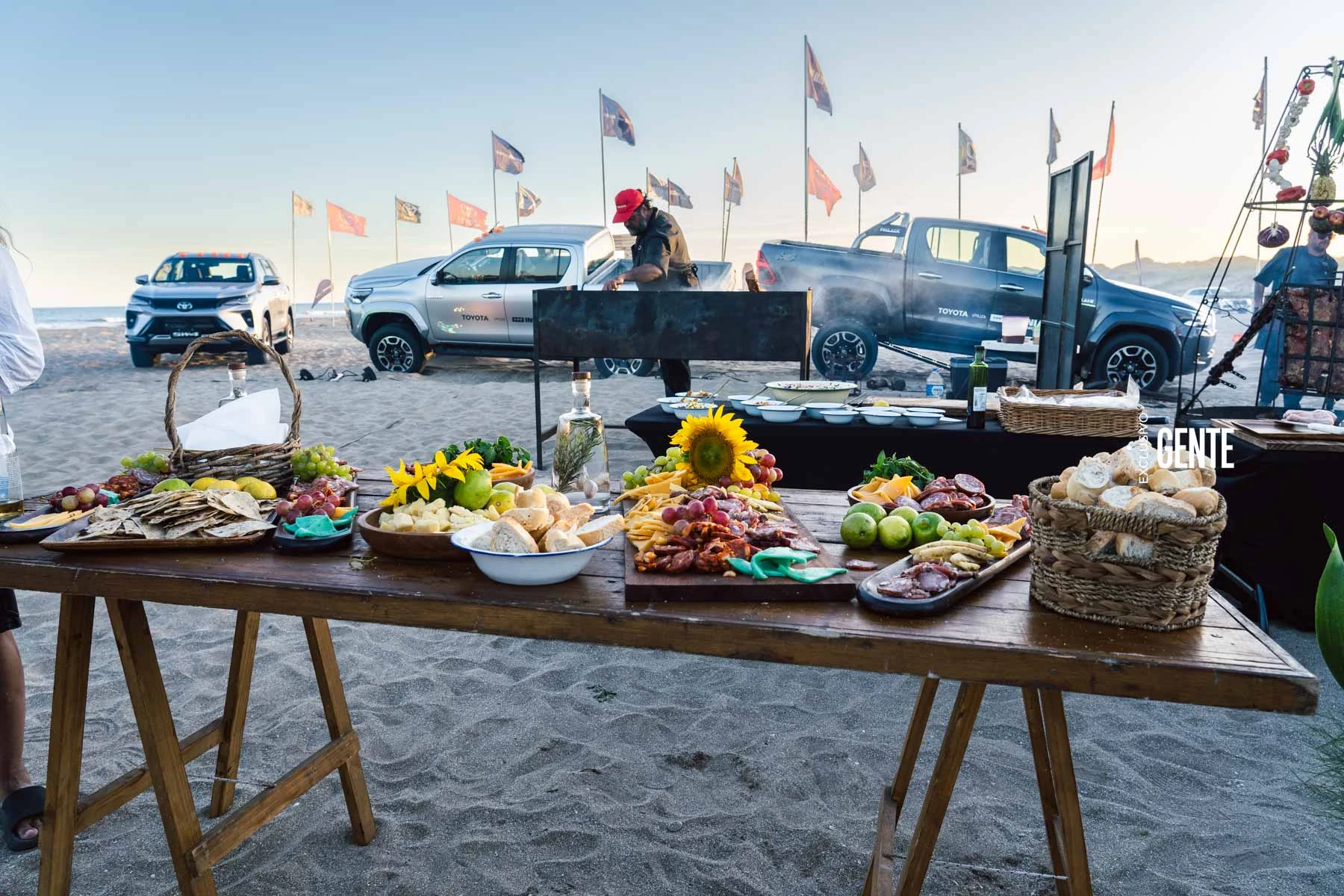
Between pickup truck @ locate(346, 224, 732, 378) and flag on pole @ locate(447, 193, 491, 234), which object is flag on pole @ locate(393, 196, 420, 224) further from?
pickup truck @ locate(346, 224, 732, 378)

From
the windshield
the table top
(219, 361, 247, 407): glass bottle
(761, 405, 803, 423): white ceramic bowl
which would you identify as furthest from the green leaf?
the windshield

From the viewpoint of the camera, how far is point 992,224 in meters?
10.3

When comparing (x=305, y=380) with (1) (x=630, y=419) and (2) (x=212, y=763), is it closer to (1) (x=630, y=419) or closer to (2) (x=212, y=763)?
(1) (x=630, y=419)

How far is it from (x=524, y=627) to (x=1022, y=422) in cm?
339

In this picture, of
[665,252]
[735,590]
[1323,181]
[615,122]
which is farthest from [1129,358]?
[615,122]

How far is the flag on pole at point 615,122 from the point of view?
1875 centimetres

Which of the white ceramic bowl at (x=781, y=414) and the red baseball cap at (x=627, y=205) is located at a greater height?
the red baseball cap at (x=627, y=205)

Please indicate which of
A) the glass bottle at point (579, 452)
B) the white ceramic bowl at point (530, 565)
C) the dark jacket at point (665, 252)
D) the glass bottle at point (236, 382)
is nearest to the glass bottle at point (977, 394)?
the glass bottle at point (579, 452)

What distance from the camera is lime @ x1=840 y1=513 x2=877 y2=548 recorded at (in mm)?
1897

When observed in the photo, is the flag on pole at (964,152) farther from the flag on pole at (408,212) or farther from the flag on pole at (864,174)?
the flag on pole at (408,212)

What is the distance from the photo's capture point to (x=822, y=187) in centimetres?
1892

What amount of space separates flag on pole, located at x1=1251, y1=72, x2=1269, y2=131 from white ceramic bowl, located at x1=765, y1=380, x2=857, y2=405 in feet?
55.4

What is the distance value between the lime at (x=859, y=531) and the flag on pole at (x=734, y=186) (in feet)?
66.5

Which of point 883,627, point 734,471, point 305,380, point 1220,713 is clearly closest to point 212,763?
point 734,471
